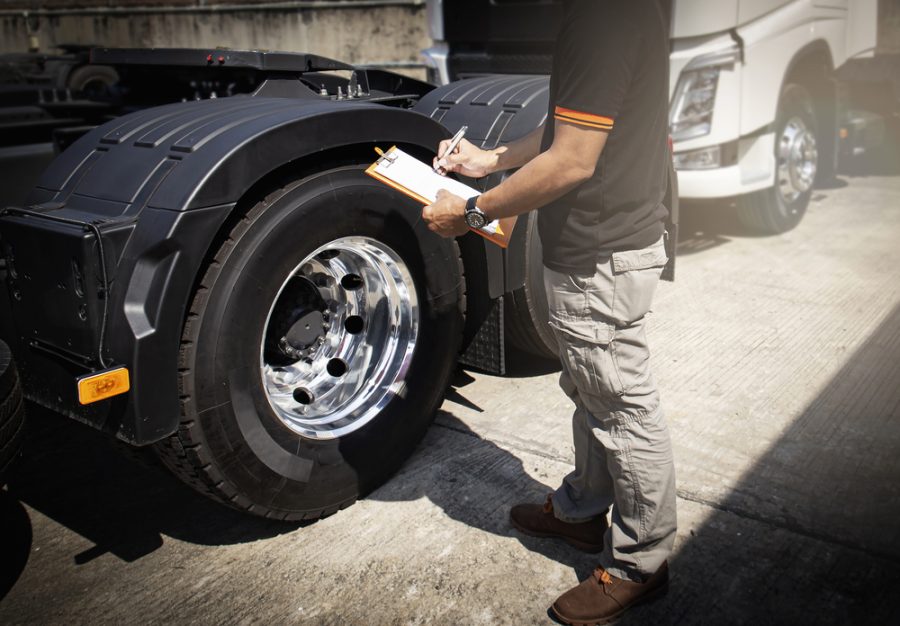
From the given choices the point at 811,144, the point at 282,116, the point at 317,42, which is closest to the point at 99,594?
the point at 282,116

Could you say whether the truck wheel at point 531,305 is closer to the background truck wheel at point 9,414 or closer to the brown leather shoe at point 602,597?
the brown leather shoe at point 602,597

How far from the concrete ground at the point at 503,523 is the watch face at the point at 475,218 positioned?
43.6 inches

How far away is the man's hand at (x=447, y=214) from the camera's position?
234cm

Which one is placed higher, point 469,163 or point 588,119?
point 588,119

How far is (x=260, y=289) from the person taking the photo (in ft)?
8.21

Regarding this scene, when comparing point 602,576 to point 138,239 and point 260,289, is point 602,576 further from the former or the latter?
point 138,239

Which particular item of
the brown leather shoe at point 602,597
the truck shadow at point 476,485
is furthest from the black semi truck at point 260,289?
the brown leather shoe at point 602,597

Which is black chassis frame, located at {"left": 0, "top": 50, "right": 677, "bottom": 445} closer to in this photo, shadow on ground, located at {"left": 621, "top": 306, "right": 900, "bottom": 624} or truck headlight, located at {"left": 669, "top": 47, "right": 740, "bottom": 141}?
shadow on ground, located at {"left": 621, "top": 306, "right": 900, "bottom": 624}

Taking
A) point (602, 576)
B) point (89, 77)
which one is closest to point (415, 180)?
point (602, 576)

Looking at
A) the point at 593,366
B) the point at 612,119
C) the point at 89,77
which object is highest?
the point at 89,77

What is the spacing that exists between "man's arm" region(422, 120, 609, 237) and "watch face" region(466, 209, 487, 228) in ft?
0.06

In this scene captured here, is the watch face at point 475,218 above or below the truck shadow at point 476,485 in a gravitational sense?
above

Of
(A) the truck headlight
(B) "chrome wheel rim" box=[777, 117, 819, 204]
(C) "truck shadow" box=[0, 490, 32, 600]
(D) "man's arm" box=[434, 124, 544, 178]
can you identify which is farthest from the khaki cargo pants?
(B) "chrome wheel rim" box=[777, 117, 819, 204]

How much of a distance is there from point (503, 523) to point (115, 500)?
4.69ft
